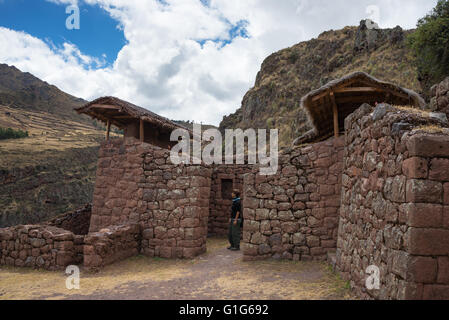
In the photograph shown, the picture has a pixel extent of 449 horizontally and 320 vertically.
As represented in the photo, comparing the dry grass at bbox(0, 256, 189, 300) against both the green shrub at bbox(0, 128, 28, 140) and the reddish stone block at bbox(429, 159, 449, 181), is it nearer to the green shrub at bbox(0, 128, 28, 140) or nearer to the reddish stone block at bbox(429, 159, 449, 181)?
the reddish stone block at bbox(429, 159, 449, 181)

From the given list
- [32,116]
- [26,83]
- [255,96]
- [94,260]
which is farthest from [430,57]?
[26,83]

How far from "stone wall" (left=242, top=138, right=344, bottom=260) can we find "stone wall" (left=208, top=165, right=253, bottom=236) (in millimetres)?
4763

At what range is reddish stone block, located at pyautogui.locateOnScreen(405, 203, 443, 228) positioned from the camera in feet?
9.93

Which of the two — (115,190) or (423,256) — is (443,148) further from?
(115,190)

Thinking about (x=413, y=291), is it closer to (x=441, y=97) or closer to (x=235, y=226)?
(x=441, y=97)

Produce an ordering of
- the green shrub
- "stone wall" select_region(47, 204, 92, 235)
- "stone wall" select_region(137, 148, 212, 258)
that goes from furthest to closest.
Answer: the green shrub → "stone wall" select_region(47, 204, 92, 235) → "stone wall" select_region(137, 148, 212, 258)

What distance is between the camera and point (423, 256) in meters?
3.01

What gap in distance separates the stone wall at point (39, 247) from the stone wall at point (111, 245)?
2.38 ft

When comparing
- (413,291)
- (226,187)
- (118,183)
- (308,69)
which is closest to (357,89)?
(226,187)

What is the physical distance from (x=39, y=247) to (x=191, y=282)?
4.40m

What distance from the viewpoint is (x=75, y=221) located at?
477 inches

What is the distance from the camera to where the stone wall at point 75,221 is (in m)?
11.5

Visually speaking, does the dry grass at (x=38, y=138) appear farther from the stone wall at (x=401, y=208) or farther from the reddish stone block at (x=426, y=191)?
the reddish stone block at (x=426, y=191)

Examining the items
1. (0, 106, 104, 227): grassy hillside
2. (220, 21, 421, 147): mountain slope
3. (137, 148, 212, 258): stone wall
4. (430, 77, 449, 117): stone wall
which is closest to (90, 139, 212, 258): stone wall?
(137, 148, 212, 258): stone wall
